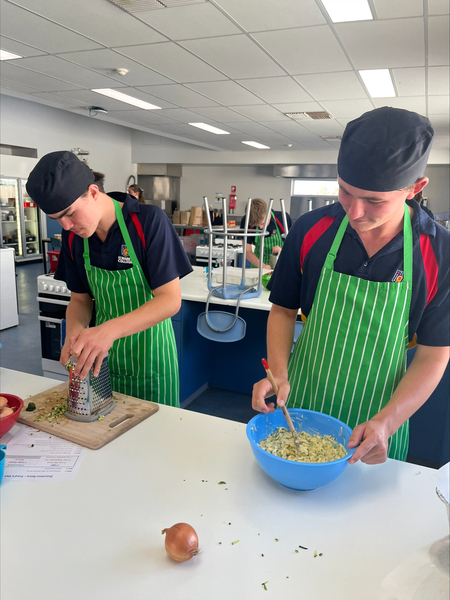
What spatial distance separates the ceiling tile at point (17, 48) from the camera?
4.24 meters

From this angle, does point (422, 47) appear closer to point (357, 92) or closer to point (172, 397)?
point (357, 92)

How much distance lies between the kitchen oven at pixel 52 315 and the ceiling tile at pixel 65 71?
2.82 m

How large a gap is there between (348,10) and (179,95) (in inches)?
129

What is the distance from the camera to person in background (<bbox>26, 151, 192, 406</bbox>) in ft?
4.45

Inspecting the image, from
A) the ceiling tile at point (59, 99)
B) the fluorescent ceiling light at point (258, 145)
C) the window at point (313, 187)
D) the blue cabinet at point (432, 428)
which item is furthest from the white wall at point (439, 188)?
the blue cabinet at point (432, 428)

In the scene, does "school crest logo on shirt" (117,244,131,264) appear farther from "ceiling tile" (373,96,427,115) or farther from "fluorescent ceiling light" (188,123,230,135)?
"fluorescent ceiling light" (188,123,230,135)

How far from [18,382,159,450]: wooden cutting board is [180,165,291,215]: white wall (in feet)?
36.1

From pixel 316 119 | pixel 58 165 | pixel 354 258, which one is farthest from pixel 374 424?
pixel 316 119

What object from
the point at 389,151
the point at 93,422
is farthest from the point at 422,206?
the point at 93,422

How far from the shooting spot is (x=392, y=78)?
471 cm

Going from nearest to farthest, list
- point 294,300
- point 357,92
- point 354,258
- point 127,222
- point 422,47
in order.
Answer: point 354,258 → point 294,300 → point 127,222 → point 422,47 → point 357,92

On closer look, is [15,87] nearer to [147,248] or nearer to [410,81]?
[410,81]

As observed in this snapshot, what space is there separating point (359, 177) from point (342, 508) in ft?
2.54

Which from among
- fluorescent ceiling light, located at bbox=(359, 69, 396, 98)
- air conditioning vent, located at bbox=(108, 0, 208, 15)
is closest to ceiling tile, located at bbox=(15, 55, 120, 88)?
air conditioning vent, located at bbox=(108, 0, 208, 15)
